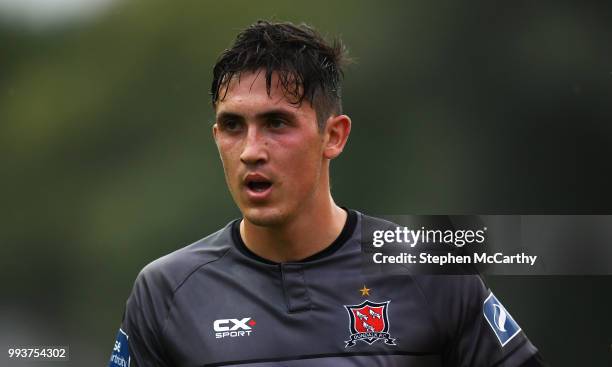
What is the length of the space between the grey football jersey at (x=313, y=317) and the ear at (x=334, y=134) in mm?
333

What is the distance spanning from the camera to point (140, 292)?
4.18 meters

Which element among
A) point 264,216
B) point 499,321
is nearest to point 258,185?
point 264,216

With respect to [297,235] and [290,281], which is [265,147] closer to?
[297,235]

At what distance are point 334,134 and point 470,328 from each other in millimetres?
964

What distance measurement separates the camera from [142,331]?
409 cm

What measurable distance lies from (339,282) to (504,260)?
117 centimetres

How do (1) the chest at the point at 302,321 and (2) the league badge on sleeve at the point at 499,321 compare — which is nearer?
(1) the chest at the point at 302,321

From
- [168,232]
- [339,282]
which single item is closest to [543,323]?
[168,232]

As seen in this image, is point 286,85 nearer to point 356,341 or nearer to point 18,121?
point 356,341

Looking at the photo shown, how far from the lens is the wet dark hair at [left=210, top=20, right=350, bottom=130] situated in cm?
392

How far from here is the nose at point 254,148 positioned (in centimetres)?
379

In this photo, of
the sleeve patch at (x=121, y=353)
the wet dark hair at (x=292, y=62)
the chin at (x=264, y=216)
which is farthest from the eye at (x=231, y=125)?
the sleeve patch at (x=121, y=353)

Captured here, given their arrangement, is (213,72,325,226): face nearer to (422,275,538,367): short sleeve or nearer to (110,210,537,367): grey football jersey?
(110,210,537,367): grey football jersey

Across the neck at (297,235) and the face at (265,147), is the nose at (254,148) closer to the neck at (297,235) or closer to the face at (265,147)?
the face at (265,147)
